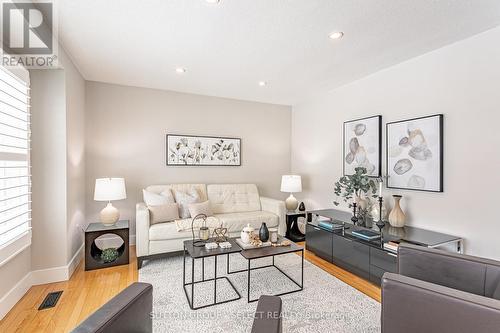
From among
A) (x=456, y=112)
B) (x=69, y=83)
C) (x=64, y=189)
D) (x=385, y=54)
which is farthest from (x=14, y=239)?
(x=456, y=112)

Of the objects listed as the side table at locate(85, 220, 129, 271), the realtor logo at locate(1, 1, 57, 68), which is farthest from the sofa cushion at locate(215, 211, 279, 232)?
the realtor logo at locate(1, 1, 57, 68)

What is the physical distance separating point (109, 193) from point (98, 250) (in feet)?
2.64

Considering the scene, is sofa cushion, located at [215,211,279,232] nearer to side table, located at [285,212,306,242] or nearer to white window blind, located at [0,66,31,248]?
side table, located at [285,212,306,242]

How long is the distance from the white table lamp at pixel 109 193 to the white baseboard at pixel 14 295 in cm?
88

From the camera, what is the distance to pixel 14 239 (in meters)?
2.07

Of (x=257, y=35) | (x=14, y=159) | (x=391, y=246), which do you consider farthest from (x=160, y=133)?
(x=391, y=246)

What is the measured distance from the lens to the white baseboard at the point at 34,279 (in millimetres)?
2039

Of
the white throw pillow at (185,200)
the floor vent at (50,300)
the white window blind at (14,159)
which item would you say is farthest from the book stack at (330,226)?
the white window blind at (14,159)

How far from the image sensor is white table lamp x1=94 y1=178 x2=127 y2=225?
299 centimetres

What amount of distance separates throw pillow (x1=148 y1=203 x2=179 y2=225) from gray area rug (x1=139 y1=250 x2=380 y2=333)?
548 mm

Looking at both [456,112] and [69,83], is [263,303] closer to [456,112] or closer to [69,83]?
[456,112]

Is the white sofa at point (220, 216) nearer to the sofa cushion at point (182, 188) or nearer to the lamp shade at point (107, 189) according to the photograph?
the sofa cushion at point (182, 188)

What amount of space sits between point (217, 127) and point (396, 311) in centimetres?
365

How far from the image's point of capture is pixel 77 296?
2301 millimetres
